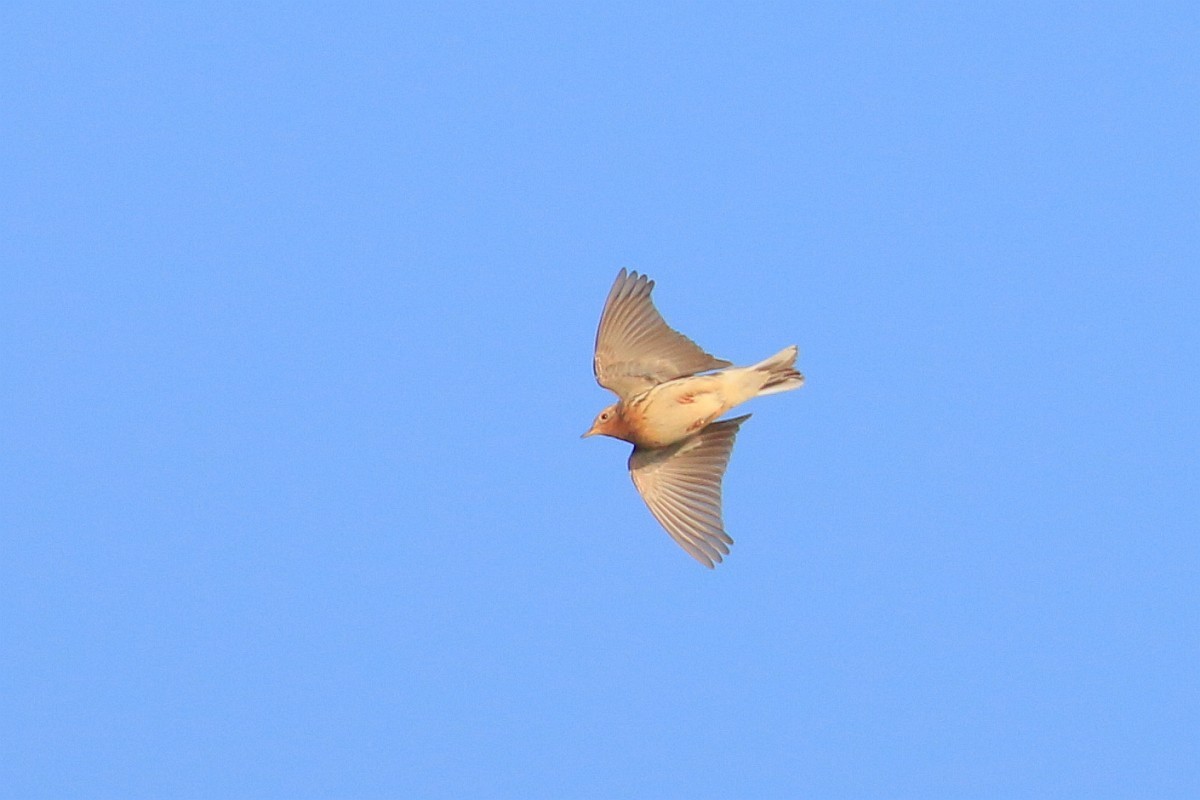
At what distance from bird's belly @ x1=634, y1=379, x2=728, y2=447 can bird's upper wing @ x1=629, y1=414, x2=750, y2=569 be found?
365 millimetres

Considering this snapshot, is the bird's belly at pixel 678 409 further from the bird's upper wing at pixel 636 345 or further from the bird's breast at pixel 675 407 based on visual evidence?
the bird's upper wing at pixel 636 345

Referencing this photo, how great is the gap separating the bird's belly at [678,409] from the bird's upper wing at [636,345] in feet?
0.91

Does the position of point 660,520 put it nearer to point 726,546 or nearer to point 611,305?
point 726,546

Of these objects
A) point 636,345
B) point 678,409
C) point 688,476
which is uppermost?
point 636,345

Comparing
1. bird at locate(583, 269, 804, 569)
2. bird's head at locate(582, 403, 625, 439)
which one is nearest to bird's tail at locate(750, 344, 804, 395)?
bird at locate(583, 269, 804, 569)

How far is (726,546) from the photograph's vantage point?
19281mm

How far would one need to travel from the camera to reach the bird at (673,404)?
757 inches

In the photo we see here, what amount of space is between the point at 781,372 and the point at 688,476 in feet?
4.74

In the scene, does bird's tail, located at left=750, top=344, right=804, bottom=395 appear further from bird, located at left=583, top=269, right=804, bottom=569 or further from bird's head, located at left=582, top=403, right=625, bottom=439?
bird's head, located at left=582, top=403, right=625, bottom=439

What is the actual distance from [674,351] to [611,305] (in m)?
0.75

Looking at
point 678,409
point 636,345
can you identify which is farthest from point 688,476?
point 636,345

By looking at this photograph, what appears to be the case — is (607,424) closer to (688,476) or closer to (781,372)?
(688,476)

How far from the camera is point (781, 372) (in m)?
19.2

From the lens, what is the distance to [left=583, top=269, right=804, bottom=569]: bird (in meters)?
19.2
